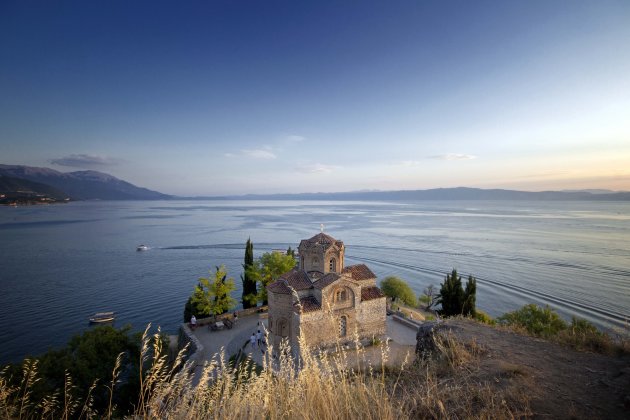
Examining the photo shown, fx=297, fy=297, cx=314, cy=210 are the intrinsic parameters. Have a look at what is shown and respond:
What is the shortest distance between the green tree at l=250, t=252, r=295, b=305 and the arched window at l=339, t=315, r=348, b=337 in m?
10.4

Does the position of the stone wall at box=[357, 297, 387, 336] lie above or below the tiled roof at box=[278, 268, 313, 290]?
below

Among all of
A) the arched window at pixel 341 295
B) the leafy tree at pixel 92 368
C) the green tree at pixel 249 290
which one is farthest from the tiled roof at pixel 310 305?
the green tree at pixel 249 290

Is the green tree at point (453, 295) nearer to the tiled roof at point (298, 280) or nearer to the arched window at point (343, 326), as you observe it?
the arched window at point (343, 326)

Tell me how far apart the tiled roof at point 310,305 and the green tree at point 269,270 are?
382 inches

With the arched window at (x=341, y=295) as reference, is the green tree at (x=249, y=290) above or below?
below

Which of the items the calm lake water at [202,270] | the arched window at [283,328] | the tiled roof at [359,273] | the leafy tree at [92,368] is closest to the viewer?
the leafy tree at [92,368]

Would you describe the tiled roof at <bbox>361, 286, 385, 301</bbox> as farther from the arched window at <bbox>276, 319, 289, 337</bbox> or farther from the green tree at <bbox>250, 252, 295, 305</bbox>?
the green tree at <bbox>250, 252, 295, 305</bbox>

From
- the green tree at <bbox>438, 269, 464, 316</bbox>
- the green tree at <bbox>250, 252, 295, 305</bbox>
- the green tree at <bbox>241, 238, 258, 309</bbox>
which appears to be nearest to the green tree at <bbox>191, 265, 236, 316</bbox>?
the green tree at <bbox>241, 238, 258, 309</bbox>

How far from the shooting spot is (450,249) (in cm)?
6706

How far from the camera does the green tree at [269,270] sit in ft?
95.6

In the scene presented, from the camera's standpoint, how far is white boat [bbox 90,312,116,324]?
97.8 ft

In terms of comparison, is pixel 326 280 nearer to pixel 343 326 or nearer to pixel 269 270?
pixel 343 326

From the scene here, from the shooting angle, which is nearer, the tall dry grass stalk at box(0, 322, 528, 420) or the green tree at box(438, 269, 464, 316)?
the tall dry grass stalk at box(0, 322, 528, 420)

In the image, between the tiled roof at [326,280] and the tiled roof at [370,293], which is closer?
the tiled roof at [326,280]
